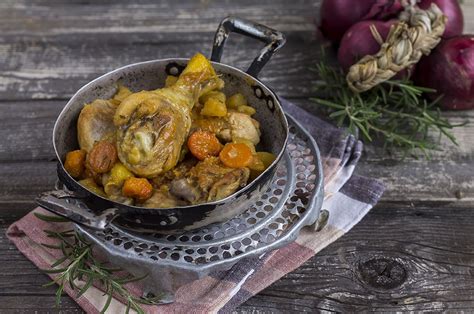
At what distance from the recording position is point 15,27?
100 inches

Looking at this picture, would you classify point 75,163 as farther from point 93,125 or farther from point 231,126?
point 231,126

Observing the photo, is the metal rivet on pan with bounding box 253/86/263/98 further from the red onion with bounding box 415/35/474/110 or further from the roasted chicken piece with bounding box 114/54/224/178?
the red onion with bounding box 415/35/474/110

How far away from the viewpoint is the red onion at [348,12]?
2.19 m

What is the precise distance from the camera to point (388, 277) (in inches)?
65.0

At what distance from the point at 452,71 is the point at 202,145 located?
3.15 ft

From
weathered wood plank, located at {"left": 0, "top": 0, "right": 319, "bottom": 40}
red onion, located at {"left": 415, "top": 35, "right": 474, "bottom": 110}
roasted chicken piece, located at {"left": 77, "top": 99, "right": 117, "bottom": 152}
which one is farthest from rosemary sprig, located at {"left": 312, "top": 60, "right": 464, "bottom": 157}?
roasted chicken piece, located at {"left": 77, "top": 99, "right": 117, "bottom": 152}

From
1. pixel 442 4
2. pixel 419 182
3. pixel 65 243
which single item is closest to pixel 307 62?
pixel 442 4

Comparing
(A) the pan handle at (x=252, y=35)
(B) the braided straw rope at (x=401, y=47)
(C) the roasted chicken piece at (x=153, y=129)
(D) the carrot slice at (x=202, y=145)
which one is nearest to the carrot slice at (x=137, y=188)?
(C) the roasted chicken piece at (x=153, y=129)

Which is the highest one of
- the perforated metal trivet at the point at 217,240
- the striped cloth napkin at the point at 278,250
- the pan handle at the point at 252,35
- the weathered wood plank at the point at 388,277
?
the pan handle at the point at 252,35

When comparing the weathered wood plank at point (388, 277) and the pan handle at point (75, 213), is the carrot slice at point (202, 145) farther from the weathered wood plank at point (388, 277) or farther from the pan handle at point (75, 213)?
the weathered wood plank at point (388, 277)

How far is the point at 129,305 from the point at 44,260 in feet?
1.07

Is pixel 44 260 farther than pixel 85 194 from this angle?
Yes

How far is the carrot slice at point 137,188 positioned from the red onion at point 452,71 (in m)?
1.11

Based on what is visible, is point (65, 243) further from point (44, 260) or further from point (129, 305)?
point (129, 305)
